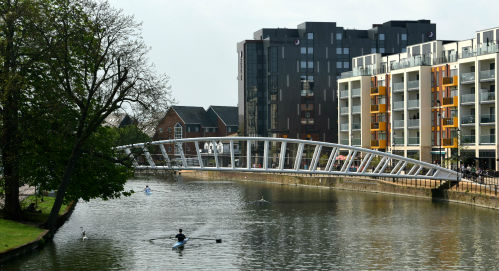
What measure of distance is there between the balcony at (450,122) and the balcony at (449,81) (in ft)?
13.0

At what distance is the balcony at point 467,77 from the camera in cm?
8269

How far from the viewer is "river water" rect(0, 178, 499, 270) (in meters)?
35.6

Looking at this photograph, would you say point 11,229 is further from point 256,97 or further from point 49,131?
point 256,97

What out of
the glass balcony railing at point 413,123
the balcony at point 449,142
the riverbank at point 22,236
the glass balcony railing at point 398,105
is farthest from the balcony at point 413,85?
the riverbank at point 22,236

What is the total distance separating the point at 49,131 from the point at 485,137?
54.4 metres

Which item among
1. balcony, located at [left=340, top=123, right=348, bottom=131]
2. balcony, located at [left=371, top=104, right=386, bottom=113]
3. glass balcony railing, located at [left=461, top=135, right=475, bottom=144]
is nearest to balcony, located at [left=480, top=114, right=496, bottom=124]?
glass balcony railing, located at [left=461, top=135, right=475, bottom=144]

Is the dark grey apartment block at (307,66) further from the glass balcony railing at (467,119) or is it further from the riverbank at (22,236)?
the riverbank at (22,236)

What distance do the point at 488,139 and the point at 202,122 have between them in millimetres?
97416

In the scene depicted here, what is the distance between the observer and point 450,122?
8694 cm

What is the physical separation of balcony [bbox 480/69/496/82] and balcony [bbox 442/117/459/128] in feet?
21.9

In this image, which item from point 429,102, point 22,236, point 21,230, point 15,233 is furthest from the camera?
point 429,102

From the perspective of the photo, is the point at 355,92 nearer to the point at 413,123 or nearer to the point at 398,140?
the point at 398,140

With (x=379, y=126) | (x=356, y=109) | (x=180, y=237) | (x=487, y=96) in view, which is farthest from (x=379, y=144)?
(x=180, y=237)

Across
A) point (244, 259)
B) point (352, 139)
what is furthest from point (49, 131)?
point (352, 139)
